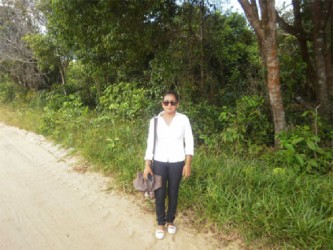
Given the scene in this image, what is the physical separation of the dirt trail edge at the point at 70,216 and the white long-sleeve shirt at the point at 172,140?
0.94 metres

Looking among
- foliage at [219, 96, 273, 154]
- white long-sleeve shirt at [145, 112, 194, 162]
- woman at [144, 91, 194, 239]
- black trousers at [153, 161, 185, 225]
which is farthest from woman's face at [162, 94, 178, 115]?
foliage at [219, 96, 273, 154]

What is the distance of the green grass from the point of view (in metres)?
2.49

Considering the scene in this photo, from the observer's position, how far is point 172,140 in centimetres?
254

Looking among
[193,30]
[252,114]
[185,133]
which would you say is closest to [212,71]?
[193,30]

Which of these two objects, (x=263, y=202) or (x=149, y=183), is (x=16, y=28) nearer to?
(x=149, y=183)

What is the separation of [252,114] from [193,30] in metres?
3.15

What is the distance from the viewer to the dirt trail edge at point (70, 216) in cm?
270

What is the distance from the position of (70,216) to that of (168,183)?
1.47 m

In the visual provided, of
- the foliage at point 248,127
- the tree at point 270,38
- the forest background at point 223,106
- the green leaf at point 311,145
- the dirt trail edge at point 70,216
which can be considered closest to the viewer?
the dirt trail edge at point 70,216

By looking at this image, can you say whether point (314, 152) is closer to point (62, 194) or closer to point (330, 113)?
point (330, 113)

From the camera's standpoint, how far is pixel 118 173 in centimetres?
430

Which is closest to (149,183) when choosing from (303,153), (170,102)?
(170,102)

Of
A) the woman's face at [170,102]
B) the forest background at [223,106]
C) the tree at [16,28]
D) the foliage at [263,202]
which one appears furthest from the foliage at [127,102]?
the tree at [16,28]

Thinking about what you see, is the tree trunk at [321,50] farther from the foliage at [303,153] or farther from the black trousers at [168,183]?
the black trousers at [168,183]
